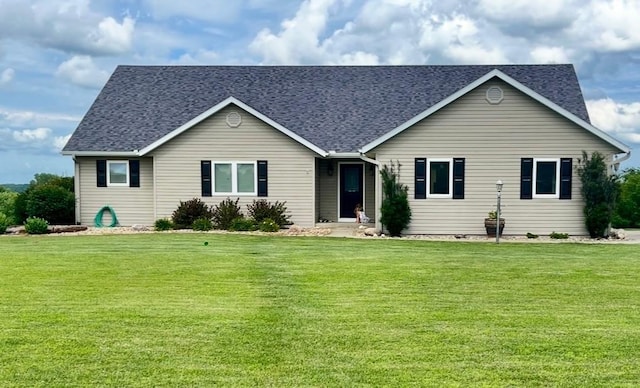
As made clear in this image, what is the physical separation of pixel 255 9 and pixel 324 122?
4.75 metres

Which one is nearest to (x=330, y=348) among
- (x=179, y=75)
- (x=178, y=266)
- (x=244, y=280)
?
(x=244, y=280)

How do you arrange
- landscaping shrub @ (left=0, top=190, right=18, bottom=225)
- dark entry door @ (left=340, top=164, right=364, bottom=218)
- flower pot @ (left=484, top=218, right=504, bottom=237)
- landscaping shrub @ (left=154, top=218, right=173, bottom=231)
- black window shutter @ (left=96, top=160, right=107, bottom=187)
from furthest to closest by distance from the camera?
landscaping shrub @ (left=0, top=190, right=18, bottom=225)
dark entry door @ (left=340, top=164, right=364, bottom=218)
black window shutter @ (left=96, top=160, right=107, bottom=187)
landscaping shrub @ (left=154, top=218, right=173, bottom=231)
flower pot @ (left=484, top=218, right=504, bottom=237)

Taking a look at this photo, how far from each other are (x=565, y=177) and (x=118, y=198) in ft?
48.9

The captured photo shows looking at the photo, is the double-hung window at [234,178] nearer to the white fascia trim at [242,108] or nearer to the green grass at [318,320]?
the white fascia trim at [242,108]

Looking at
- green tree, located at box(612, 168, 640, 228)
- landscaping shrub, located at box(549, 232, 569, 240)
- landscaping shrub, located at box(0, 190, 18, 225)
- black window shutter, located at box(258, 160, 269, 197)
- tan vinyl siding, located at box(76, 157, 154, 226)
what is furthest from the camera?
green tree, located at box(612, 168, 640, 228)

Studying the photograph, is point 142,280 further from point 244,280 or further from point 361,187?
point 361,187

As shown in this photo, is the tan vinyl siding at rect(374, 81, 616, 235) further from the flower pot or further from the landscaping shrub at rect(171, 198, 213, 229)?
the landscaping shrub at rect(171, 198, 213, 229)

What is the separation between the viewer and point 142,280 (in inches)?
416

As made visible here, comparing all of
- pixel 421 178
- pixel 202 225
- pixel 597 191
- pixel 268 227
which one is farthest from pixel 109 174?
pixel 597 191

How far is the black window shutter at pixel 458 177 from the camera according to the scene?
19203mm

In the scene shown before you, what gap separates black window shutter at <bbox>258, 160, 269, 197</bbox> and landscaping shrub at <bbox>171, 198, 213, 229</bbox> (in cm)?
183

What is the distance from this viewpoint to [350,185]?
2259cm

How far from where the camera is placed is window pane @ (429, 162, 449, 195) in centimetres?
1931

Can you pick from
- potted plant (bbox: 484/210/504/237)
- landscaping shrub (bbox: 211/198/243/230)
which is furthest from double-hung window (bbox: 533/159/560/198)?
landscaping shrub (bbox: 211/198/243/230)
